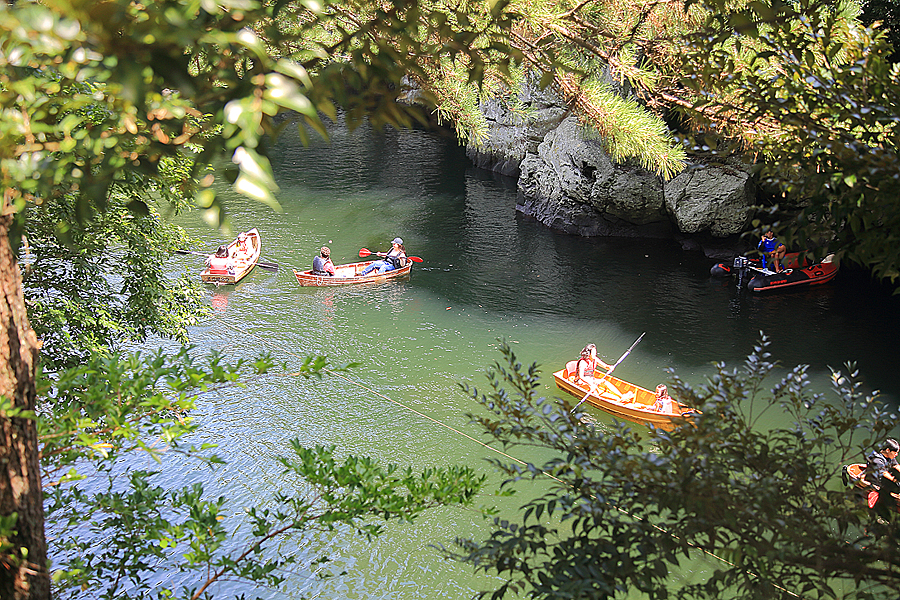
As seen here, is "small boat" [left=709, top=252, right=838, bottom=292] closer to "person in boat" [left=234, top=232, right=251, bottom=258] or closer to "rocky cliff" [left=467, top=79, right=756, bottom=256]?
"rocky cliff" [left=467, top=79, right=756, bottom=256]

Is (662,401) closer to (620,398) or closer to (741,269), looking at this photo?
(620,398)

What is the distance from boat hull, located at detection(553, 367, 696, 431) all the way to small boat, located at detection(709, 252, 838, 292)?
436cm

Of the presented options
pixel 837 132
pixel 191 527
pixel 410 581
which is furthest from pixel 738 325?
pixel 191 527

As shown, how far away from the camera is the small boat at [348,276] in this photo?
10.8 m

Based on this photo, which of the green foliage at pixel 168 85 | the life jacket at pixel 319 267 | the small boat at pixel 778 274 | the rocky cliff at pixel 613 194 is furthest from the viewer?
the rocky cliff at pixel 613 194

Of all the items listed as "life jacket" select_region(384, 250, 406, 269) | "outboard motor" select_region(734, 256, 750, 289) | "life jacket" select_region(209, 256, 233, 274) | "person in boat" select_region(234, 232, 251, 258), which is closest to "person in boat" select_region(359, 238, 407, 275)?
"life jacket" select_region(384, 250, 406, 269)

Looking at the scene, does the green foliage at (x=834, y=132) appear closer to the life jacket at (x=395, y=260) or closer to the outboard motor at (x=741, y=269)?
the life jacket at (x=395, y=260)

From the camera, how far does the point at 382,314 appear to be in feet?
33.3

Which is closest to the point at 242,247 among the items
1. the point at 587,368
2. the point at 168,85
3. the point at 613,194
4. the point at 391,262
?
the point at 391,262

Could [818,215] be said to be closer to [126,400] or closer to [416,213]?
[126,400]

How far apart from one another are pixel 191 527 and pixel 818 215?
2.23 m

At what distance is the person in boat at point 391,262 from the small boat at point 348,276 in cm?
7

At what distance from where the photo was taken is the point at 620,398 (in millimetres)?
7664

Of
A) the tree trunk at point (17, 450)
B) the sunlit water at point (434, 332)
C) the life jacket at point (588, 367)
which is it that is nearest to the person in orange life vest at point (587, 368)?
the life jacket at point (588, 367)
